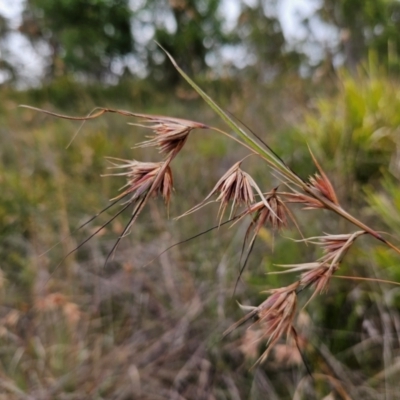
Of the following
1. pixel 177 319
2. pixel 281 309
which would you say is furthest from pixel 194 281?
pixel 281 309

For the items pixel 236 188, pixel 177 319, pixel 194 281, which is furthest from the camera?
pixel 194 281

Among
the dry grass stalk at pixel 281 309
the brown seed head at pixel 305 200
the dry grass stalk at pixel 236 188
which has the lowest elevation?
the dry grass stalk at pixel 281 309

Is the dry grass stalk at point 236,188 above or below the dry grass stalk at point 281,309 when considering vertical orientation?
above

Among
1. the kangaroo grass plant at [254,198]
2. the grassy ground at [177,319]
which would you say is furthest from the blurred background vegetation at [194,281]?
the kangaroo grass plant at [254,198]

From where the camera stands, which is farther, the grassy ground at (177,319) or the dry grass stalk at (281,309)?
the grassy ground at (177,319)

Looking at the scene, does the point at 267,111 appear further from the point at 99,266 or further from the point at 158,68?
the point at 158,68

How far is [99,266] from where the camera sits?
2.12 meters

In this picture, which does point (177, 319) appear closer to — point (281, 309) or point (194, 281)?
point (194, 281)

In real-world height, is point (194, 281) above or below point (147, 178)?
below

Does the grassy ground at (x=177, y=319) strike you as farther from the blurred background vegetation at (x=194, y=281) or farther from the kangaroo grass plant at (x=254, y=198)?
the kangaroo grass plant at (x=254, y=198)

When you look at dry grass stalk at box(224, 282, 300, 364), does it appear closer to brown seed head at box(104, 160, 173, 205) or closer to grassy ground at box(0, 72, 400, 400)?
brown seed head at box(104, 160, 173, 205)

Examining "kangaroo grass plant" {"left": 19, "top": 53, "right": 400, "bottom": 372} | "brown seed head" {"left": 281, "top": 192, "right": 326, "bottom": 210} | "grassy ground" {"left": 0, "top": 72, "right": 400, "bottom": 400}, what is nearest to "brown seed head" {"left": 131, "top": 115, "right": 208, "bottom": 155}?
"kangaroo grass plant" {"left": 19, "top": 53, "right": 400, "bottom": 372}

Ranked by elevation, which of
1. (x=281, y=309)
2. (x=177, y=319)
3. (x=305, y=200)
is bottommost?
(x=177, y=319)

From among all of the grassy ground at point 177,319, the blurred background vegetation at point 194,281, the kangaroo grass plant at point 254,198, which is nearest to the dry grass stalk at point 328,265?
the kangaroo grass plant at point 254,198
